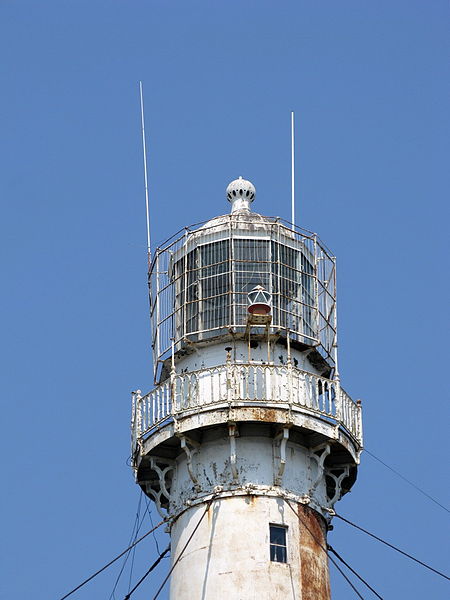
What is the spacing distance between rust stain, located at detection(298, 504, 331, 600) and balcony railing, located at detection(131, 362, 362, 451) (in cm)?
264

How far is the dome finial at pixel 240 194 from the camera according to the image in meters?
46.5

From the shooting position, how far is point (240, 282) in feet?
145

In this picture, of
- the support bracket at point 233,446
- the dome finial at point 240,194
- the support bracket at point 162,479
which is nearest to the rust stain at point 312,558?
the support bracket at point 233,446

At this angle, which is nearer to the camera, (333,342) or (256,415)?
(256,415)

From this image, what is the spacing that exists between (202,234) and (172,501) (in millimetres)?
7930

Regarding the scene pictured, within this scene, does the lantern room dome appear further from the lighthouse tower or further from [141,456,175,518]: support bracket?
[141,456,175,518]: support bracket

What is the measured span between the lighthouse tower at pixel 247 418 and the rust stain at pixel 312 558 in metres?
0.04

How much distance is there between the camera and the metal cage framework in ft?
143

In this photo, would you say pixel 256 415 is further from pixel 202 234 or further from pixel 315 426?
pixel 202 234

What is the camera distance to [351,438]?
42125mm

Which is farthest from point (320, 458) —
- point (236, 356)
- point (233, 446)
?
point (236, 356)

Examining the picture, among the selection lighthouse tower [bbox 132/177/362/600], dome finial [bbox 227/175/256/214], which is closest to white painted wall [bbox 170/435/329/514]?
lighthouse tower [bbox 132/177/362/600]

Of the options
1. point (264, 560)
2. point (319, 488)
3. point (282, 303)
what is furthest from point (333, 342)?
point (264, 560)

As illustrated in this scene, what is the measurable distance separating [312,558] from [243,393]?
454 cm
